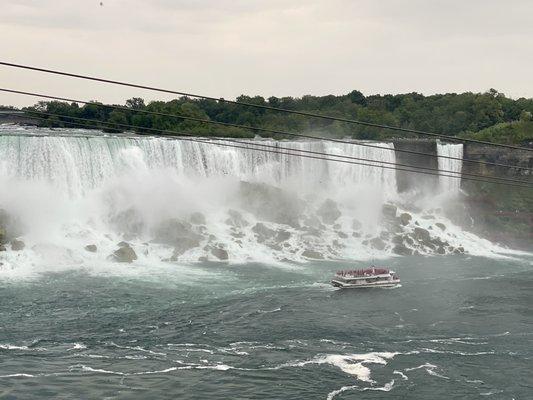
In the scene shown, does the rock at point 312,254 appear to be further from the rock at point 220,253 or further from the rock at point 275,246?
the rock at point 220,253

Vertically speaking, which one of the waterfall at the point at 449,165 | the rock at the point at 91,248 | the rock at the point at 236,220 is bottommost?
the rock at the point at 91,248

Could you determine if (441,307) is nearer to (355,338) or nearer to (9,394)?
(355,338)

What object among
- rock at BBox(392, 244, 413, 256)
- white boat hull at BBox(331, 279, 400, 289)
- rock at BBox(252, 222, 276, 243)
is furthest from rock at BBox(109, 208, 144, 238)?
rock at BBox(392, 244, 413, 256)

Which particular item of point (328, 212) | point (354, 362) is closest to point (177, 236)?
point (328, 212)

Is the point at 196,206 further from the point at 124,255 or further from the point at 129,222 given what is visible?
the point at 124,255

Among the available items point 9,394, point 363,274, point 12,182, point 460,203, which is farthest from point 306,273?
point 460,203

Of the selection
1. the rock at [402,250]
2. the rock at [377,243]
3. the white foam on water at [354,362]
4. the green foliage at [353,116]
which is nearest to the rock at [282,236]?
the rock at [377,243]
